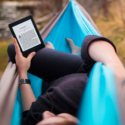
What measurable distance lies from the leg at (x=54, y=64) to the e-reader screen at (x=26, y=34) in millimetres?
81

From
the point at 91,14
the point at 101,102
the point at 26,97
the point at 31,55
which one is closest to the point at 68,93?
the point at 101,102

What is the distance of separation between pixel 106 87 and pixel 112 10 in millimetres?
3984

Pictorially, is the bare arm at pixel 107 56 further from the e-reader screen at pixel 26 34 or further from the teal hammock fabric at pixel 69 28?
the teal hammock fabric at pixel 69 28

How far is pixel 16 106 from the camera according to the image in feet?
3.02

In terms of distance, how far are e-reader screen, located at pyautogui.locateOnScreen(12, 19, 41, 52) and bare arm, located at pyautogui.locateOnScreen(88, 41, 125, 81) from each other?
1.52 feet

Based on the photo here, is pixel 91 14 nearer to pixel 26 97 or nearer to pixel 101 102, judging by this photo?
pixel 26 97

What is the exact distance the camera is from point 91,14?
4.16 metres

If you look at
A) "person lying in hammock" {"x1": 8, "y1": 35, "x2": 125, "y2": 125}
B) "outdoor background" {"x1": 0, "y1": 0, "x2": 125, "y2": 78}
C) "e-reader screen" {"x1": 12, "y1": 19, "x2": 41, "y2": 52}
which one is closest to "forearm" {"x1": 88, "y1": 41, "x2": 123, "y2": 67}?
"person lying in hammock" {"x1": 8, "y1": 35, "x2": 125, "y2": 125}

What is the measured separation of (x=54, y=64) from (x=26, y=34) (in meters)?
0.22

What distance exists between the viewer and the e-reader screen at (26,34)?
→ 112cm

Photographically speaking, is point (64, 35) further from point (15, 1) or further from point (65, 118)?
point (15, 1)

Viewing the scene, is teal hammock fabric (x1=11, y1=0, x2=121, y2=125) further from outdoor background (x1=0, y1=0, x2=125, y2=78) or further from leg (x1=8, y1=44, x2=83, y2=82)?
outdoor background (x1=0, y1=0, x2=125, y2=78)

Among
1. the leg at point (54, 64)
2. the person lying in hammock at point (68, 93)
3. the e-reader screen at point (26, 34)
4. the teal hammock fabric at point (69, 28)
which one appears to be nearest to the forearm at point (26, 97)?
the person lying in hammock at point (68, 93)

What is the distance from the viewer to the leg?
106 cm
